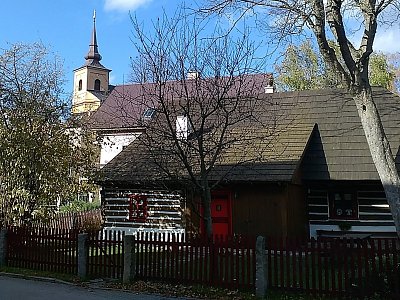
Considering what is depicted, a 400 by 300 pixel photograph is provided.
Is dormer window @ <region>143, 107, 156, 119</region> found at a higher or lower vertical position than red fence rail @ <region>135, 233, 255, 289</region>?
higher

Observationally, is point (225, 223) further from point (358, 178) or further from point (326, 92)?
point (326, 92)

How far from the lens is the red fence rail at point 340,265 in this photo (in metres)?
8.78

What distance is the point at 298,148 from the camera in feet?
58.8

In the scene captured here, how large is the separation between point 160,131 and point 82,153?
6133 mm

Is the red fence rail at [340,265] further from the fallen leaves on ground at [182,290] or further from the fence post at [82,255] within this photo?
the fence post at [82,255]

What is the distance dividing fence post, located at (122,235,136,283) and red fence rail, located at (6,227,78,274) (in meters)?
1.80

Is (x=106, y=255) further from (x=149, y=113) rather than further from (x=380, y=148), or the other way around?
(x=380, y=148)

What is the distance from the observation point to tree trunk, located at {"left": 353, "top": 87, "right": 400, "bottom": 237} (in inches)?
430

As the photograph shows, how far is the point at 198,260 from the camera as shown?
1041 cm

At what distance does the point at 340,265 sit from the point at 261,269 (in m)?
1.55

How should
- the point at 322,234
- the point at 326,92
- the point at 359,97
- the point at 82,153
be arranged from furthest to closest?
the point at 326,92 → the point at 322,234 → the point at 82,153 → the point at 359,97

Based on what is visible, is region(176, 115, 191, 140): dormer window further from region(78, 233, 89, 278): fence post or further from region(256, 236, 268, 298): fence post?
region(256, 236, 268, 298): fence post

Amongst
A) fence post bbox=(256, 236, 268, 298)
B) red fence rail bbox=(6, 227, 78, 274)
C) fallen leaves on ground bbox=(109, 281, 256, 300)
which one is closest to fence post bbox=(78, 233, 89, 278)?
red fence rail bbox=(6, 227, 78, 274)

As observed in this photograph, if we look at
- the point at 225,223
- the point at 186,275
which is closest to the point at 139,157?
the point at 225,223
